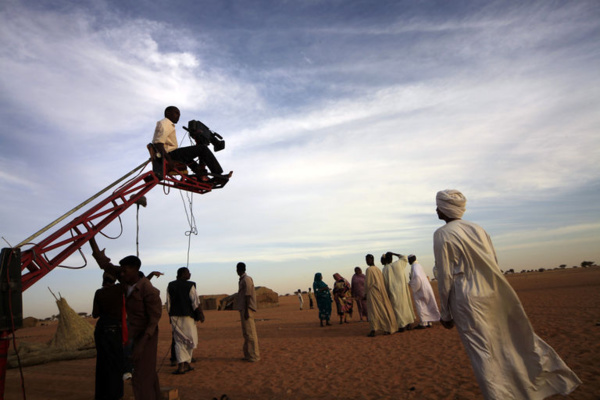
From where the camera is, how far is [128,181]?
5953 millimetres

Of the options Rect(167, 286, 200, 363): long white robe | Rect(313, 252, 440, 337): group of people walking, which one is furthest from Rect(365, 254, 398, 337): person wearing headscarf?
Rect(167, 286, 200, 363): long white robe

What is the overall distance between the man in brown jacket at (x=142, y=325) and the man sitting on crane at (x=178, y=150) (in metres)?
2.07

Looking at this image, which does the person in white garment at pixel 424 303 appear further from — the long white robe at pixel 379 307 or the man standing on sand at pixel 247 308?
the man standing on sand at pixel 247 308

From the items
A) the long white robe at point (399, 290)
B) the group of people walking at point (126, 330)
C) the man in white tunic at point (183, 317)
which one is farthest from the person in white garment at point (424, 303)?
the group of people walking at point (126, 330)

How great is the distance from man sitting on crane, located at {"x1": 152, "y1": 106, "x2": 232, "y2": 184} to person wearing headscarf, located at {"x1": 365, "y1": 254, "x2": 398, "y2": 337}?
20.4ft

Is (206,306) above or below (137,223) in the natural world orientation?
below

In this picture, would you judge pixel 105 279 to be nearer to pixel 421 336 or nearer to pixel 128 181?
pixel 128 181

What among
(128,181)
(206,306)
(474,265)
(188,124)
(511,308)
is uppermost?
(188,124)

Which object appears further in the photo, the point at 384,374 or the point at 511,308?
the point at 384,374

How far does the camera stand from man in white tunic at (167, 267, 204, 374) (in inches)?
323

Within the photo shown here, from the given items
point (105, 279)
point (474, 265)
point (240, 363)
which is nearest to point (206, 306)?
point (240, 363)

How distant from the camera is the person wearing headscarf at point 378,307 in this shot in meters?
11.0

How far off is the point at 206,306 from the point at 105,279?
31.3m

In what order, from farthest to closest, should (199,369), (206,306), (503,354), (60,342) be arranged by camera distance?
1. (206,306)
2. (60,342)
3. (199,369)
4. (503,354)
